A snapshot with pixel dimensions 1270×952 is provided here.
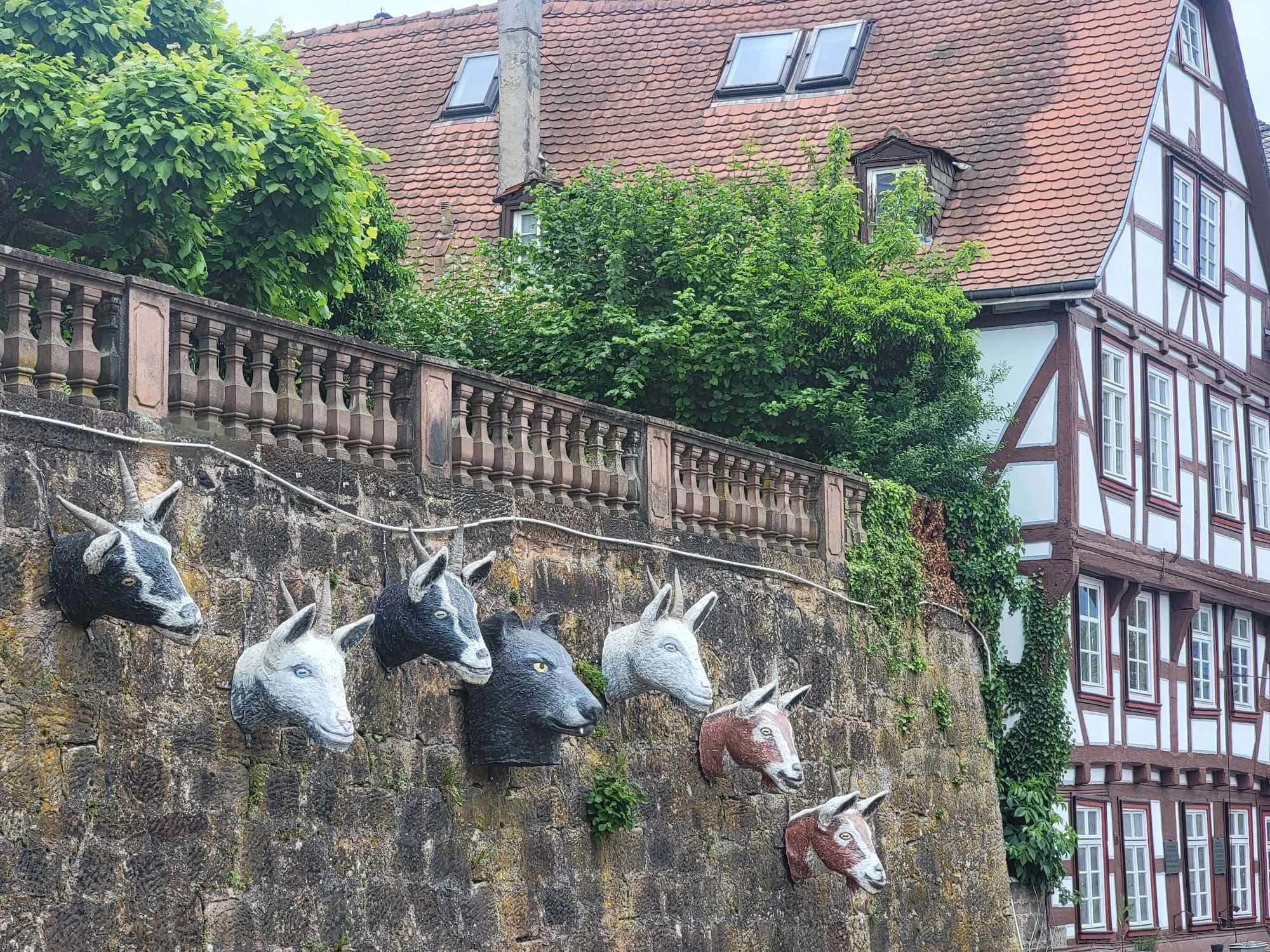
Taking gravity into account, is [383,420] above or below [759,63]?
below

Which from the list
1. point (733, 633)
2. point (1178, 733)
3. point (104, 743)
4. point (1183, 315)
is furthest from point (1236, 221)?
point (104, 743)

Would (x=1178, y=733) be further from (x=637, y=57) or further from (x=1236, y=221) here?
(x=637, y=57)

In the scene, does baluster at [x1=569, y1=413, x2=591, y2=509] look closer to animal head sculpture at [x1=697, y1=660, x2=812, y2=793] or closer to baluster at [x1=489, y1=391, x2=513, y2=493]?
baluster at [x1=489, y1=391, x2=513, y2=493]

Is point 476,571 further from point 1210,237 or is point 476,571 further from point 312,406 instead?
point 1210,237

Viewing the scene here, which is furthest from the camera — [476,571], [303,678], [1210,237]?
[1210,237]

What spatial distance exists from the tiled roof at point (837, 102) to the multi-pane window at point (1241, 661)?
245 inches

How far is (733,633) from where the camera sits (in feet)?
52.1

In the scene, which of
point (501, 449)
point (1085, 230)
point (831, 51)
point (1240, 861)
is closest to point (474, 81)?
point (831, 51)

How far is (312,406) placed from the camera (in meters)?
11.7

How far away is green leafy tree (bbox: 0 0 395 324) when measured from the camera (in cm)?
1524

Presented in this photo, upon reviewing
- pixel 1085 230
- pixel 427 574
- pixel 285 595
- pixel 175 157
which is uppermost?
pixel 1085 230

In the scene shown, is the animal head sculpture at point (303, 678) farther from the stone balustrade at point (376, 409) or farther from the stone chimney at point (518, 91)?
the stone chimney at point (518, 91)

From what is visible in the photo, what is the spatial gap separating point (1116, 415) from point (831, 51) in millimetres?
6177

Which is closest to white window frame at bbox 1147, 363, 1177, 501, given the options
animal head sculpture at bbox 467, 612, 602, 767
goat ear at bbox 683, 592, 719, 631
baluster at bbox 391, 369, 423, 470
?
goat ear at bbox 683, 592, 719, 631
